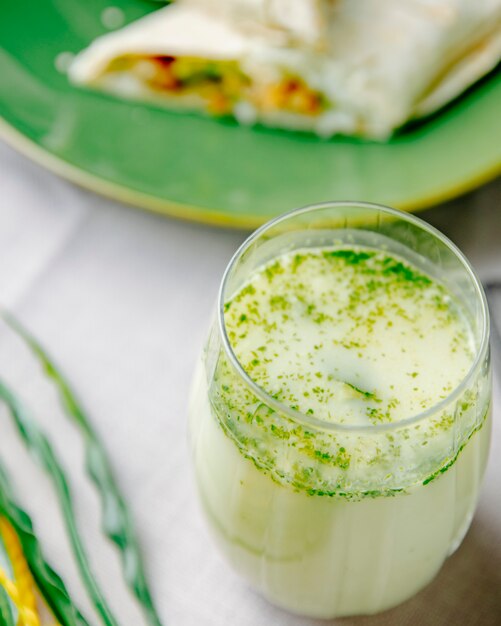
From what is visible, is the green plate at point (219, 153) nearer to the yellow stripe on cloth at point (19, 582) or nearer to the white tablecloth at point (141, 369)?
the white tablecloth at point (141, 369)

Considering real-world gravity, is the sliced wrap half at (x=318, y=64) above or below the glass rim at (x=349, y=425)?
below

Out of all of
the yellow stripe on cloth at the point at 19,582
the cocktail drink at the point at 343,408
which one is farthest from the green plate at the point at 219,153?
the yellow stripe on cloth at the point at 19,582

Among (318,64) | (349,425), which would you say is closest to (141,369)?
(349,425)

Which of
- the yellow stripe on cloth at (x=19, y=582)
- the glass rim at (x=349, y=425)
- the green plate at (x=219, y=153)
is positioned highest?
the glass rim at (x=349, y=425)

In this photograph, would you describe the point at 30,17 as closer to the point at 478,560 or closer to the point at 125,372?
the point at 125,372

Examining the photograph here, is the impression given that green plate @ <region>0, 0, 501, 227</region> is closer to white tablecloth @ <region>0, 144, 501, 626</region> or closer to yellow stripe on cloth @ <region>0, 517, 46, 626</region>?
white tablecloth @ <region>0, 144, 501, 626</region>

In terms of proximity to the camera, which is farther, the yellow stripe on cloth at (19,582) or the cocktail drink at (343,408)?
the yellow stripe on cloth at (19,582)

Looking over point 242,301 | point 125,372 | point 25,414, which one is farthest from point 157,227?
point 242,301

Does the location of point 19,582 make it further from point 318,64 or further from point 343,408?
point 318,64

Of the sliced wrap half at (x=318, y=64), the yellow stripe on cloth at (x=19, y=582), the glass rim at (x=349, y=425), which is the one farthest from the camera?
the sliced wrap half at (x=318, y=64)

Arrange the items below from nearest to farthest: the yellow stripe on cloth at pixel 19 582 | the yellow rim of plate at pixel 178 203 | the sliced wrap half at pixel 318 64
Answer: the yellow stripe on cloth at pixel 19 582
the yellow rim of plate at pixel 178 203
the sliced wrap half at pixel 318 64
